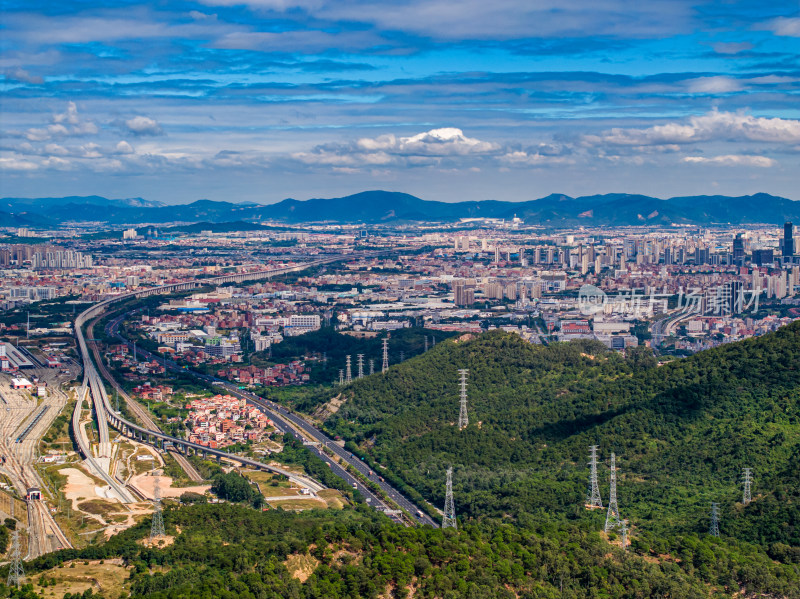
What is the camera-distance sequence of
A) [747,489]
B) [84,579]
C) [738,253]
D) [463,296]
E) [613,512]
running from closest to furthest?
[84,579] < [747,489] < [613,512] < [463,296] < [738,253]

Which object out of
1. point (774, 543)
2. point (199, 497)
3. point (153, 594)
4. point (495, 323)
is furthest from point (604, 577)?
point (495, 323)

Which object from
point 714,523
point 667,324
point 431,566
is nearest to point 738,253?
point 667,324

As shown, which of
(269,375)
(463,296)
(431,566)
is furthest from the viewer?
(463,296)

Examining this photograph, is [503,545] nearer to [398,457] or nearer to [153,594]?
[153,594]

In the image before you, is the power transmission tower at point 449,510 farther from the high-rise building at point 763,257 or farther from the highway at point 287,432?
the high-rise building at point 763,257

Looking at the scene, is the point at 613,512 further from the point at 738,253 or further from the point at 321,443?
the point at 738,253

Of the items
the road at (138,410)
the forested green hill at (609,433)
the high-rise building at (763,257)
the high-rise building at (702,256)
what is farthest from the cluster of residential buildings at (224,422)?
the high-rise building at (702,256)
